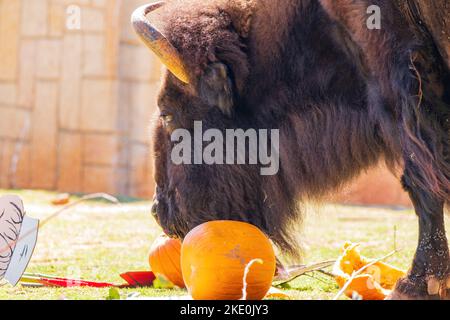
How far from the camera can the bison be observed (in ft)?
12.0

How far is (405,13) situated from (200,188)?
1.39 metres

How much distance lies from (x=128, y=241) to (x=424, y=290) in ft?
11.3

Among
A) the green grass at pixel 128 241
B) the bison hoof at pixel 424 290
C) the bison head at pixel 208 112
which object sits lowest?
the green grass at pixel 128 241

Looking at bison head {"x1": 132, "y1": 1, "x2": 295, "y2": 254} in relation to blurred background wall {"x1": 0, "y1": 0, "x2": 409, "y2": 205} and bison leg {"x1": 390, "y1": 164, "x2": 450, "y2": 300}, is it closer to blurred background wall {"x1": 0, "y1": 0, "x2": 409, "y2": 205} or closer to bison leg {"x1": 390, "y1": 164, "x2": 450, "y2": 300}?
bison leg {"x1": 390, "y1": 164, "x2": 450, "y2": 300}

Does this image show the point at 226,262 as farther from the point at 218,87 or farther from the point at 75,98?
the point at 75,98

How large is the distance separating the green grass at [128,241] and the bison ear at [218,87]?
0.73 m

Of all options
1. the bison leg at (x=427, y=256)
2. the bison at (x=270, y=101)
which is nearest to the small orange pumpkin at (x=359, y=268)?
the bison leg at (x=427, y=256)

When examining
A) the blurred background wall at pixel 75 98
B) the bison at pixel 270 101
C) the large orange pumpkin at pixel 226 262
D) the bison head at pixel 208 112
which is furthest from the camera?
the blurred background wall at pixel 75 98

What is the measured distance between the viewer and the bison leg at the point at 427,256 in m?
3.07

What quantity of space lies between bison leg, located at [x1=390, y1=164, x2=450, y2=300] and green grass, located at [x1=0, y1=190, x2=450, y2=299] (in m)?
0.40

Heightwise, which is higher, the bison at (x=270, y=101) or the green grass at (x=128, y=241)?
the bison at (x=270, y=101)

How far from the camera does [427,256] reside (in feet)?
10.3

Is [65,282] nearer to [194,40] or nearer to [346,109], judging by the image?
[194,40]

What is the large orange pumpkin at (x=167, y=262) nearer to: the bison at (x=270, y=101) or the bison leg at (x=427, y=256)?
the bison at (x=270, y=101)
